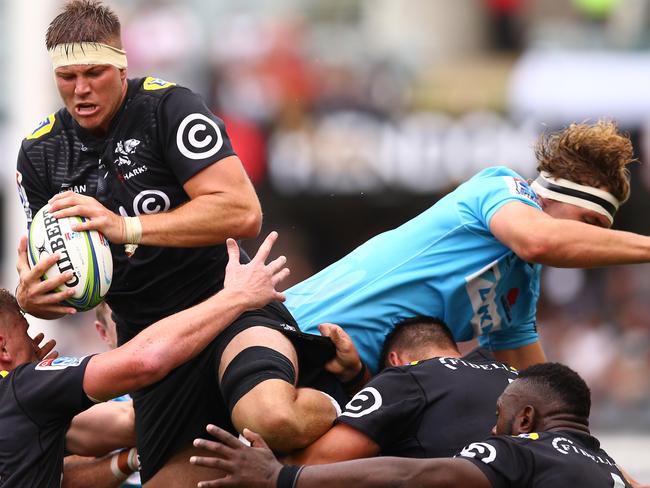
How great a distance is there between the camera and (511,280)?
21.9ft

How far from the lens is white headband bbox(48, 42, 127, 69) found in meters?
5.87

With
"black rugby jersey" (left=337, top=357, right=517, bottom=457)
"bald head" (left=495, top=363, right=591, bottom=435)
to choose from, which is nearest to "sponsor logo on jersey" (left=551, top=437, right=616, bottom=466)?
"bald head" (left=495, top=363, right=591, bottom=435)

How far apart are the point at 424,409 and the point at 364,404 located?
281 millimetres

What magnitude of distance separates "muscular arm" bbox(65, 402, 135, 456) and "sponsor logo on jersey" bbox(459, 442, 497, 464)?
2.31 metres

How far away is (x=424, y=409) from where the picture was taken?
5.85m

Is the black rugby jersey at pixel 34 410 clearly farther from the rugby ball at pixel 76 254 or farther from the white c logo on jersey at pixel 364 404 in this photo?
the white c logo on jersey at pixel 364 404

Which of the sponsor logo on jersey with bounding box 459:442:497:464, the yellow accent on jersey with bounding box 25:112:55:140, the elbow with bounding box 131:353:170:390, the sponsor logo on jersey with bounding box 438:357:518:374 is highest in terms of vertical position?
the yellow accent on jersey with bounding box 25:112:55:140

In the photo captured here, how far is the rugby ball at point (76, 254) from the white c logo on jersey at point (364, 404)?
1.15 m

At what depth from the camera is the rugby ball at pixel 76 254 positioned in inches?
223

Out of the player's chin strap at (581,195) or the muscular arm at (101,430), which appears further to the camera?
the muscular arm at (101,430)

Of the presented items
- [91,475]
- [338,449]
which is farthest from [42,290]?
[91,475]

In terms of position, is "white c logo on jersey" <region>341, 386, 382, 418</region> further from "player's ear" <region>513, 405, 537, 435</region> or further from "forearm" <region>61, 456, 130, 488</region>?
"forearm" <region>61, 456, 130, 488</region>

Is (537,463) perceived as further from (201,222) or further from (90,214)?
(90,214)

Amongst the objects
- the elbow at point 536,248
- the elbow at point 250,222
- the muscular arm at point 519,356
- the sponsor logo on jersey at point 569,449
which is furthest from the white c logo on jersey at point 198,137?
the muscular arm at point 519,356
